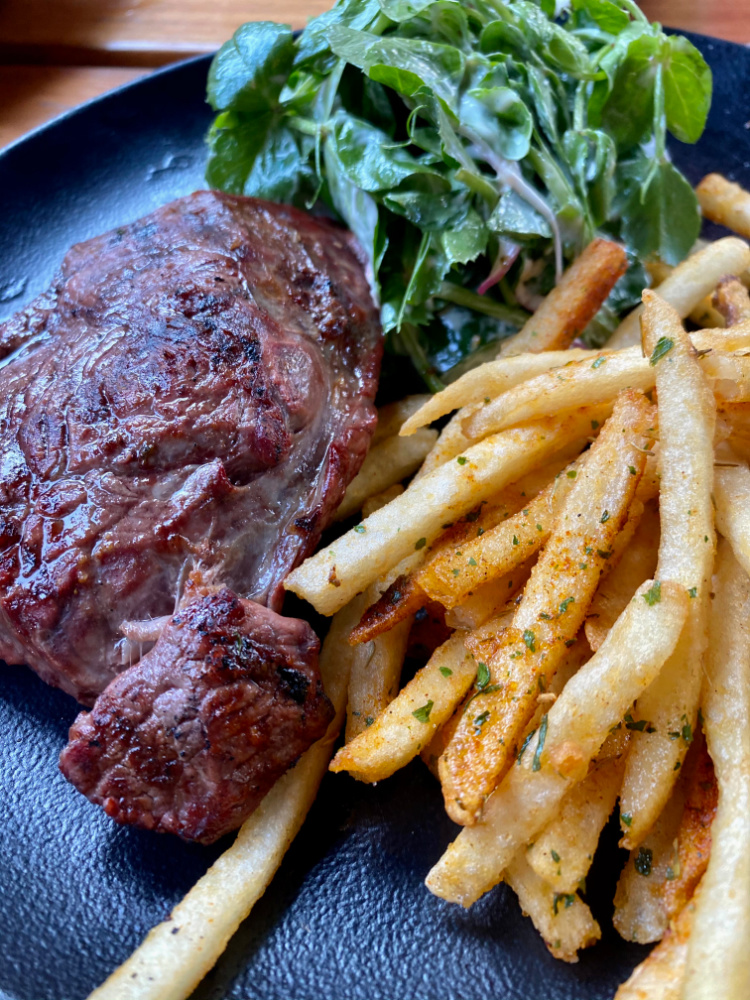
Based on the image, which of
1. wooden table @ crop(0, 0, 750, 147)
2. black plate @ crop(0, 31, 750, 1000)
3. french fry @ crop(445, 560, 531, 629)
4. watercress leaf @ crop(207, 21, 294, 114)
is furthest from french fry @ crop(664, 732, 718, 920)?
wooden table @ crop(0, 0, 750, 147)

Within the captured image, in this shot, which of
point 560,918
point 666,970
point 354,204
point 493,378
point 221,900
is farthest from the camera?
point 354,204

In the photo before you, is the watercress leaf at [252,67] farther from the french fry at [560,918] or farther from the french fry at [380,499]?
the french fry at [560,918]

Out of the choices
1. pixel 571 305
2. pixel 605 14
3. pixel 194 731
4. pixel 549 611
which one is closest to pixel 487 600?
pixel 549 611

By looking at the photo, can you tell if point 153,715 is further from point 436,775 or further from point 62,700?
point 436,775

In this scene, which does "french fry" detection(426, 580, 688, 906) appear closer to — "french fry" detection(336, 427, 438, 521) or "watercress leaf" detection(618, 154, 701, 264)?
"french fry" detection(336, 427, 438, 521)

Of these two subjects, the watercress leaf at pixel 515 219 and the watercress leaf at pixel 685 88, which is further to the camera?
the watercress leaf at pixel 685 88

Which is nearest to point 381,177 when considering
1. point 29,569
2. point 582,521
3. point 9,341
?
point 9,341

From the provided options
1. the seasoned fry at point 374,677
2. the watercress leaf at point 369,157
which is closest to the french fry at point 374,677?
the seasoned fry at point 374,677

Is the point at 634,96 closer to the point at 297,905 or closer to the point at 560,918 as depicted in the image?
the point at 560,918
